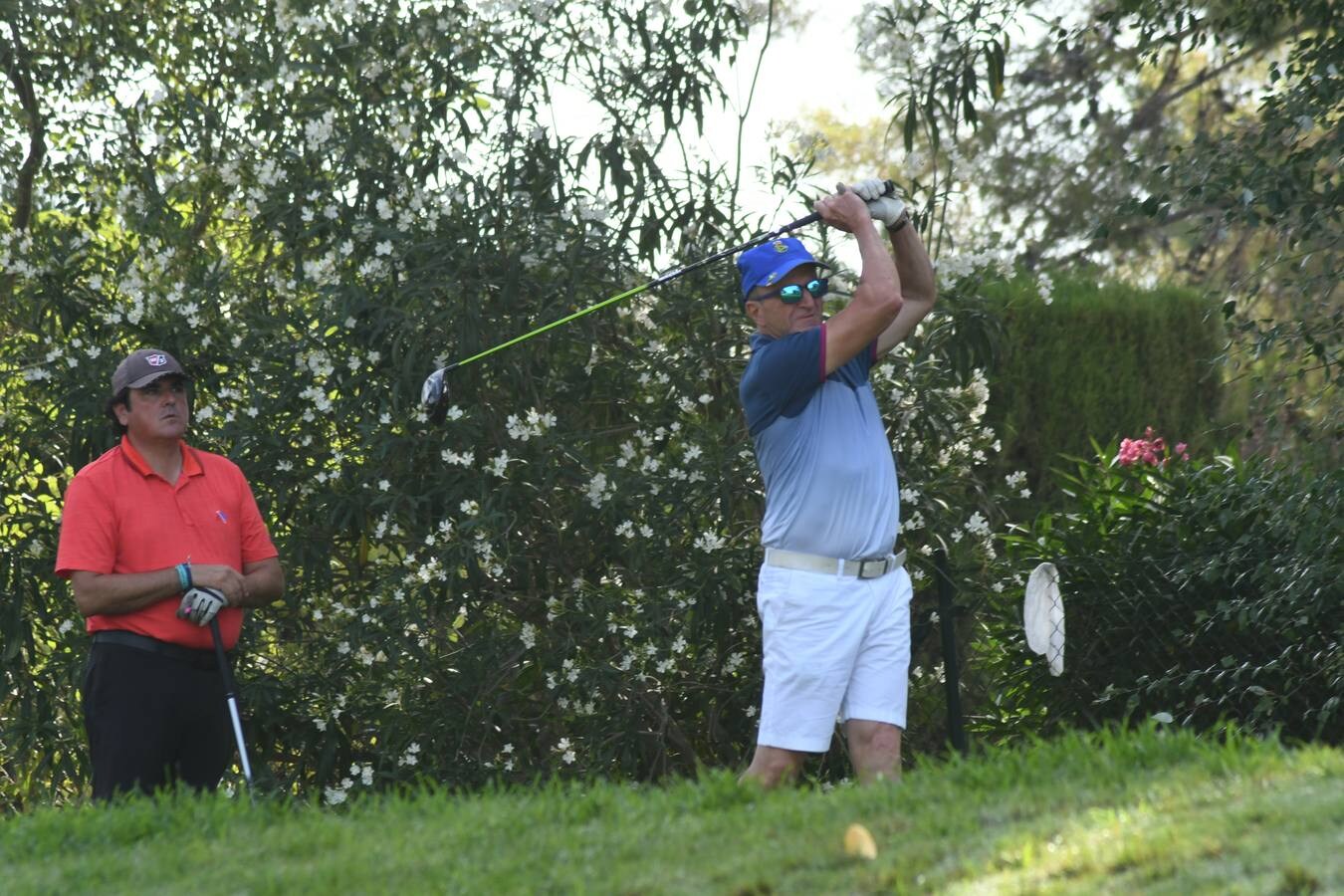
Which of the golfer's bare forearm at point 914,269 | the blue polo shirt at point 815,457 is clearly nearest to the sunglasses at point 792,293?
the blue polo shirt at point 815,457

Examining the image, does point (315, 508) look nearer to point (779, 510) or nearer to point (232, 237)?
point (232, 237)

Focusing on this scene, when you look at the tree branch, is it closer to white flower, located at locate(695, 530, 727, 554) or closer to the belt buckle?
white flower, located at locate(695, 530, 727, 554)

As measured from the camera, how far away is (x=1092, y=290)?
1238cm

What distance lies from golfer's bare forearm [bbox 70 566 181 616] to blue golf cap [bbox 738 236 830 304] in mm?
2021

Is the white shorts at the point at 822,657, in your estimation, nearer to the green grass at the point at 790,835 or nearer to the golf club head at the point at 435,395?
the green grass at the point at 790,835

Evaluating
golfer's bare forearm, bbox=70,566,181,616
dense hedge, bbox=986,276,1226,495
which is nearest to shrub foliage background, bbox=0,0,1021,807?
golfer's bare forearm, bbox=70,566,181,616

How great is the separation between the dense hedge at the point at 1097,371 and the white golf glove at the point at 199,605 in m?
6.27

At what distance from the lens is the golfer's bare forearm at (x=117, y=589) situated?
5496mm

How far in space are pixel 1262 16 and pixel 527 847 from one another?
437 centimetres

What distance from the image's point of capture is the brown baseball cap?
228 inches

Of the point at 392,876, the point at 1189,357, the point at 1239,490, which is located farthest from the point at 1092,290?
the point at 392,876

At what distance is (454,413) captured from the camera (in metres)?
6.81

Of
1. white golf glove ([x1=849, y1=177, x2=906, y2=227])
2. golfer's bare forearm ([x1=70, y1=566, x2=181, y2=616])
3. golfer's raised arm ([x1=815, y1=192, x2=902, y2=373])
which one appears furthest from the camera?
golfer's bare forearm ([x1=70, y1=566, x2=181, y2=616])

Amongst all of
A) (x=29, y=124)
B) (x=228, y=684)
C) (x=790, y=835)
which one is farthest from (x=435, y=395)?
(x=29, y=124)
